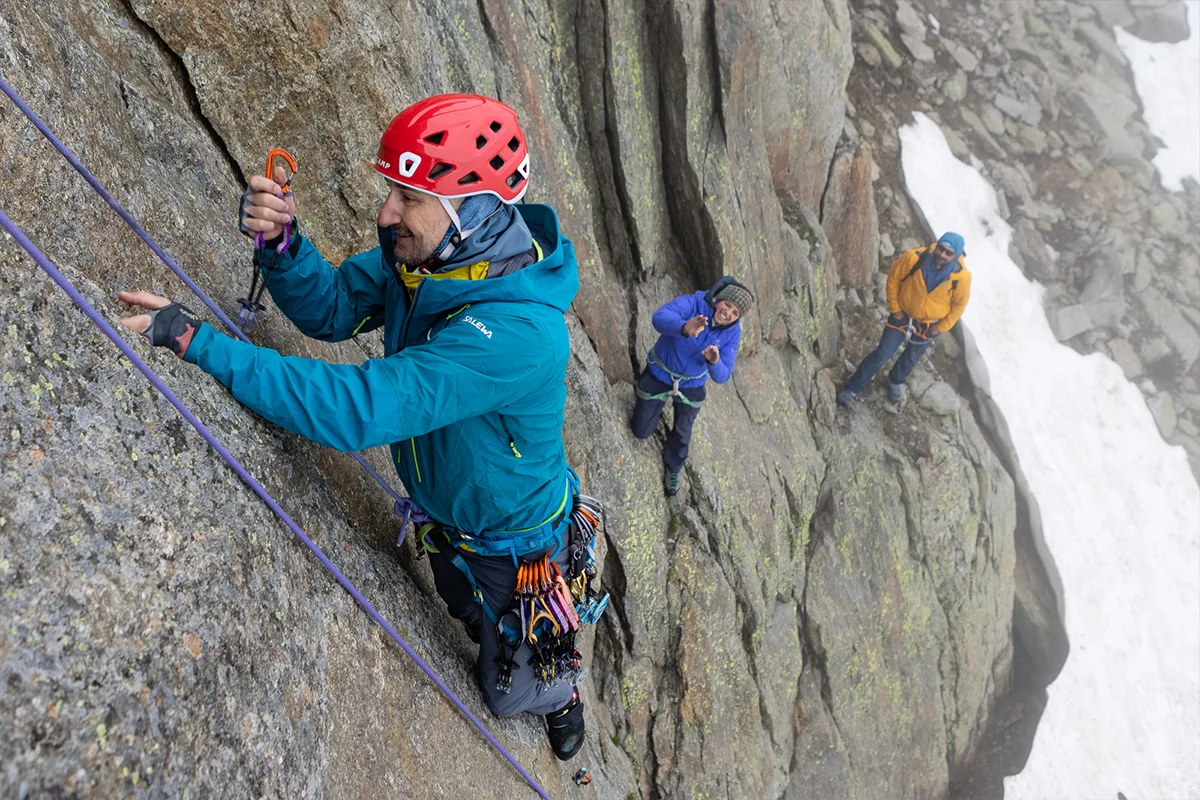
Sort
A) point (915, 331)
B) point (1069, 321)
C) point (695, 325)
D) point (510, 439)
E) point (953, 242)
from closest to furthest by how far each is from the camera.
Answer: point (510, 439) < point (695, 325) < point (953, 242) < point (915, 331) < point (1069, 321)

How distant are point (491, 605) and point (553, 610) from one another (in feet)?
1.47

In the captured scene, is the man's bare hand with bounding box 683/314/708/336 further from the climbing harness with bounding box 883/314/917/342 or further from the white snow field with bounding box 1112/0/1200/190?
the white snow field with bounding box 1112/0/1200/190

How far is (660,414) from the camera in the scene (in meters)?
10.6

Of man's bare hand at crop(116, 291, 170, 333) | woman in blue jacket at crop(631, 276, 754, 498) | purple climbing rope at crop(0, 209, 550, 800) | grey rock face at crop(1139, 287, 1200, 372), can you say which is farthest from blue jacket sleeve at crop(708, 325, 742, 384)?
grey rock face at crop(1139, 287, 1200, 372)

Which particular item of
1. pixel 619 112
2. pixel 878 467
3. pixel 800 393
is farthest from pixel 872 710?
pixel 619 112

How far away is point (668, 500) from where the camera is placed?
11023 mm

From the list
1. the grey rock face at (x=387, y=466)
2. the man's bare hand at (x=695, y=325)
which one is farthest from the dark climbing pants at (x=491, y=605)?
the man's bare hand at (x=695, y=325)

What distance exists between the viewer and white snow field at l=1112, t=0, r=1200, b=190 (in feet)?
93.2

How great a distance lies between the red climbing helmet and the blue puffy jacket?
18.5 feet

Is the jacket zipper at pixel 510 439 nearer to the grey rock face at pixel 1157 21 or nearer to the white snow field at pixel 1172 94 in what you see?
the white snow field at pixel 1172 94

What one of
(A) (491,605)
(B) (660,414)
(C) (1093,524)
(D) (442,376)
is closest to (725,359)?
(B) (660,414)

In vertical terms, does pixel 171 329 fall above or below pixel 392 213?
above

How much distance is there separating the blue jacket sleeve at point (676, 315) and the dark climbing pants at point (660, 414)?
801 millimetres

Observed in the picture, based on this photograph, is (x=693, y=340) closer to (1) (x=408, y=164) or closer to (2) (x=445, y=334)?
(1) (x=408, y=164)
